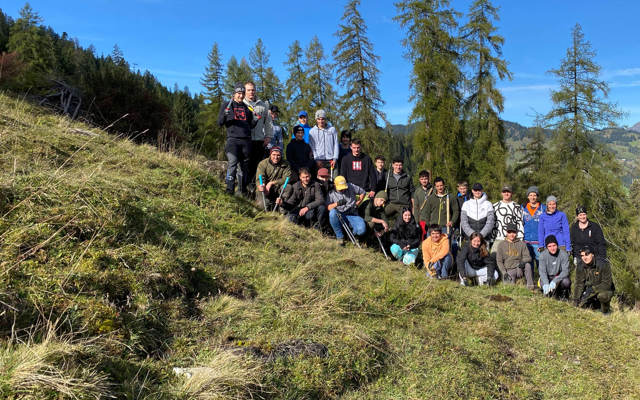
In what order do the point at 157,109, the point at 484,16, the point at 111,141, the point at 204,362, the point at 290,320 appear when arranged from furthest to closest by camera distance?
the point at 484,16
the point at 157,109
the point at 111,141
the point at 290,320
the point at 204,362

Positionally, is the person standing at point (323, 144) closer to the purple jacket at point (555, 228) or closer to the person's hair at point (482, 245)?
the person's hair at point (482, 245)

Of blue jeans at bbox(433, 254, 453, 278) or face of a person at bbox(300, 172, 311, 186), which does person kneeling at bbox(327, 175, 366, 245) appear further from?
blue jeans at bbox(433, 254, 453, 278)

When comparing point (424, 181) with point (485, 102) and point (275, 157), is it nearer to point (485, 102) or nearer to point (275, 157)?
point (275, 157)

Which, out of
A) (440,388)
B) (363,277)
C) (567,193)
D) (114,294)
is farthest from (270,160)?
(567,193)

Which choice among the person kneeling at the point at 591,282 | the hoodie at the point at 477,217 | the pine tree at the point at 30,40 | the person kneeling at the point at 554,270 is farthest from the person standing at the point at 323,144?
the pine tree at the point at 30,40

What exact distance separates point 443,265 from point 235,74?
34.5m

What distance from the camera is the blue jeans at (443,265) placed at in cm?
734

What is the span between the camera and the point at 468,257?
739 cm

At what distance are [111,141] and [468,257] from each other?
23.3 ft

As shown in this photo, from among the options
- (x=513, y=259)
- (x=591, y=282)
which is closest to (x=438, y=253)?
(x=513, y=259)

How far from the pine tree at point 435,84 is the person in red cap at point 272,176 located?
12.4m

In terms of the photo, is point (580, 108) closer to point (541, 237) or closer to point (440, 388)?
point (541, 237)

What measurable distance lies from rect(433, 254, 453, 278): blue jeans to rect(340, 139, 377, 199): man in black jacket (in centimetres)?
222

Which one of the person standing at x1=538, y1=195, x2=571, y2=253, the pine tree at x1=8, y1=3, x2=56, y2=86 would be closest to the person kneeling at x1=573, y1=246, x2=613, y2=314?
the person standing at x1=538, y1=195, x2=571, y2=253
